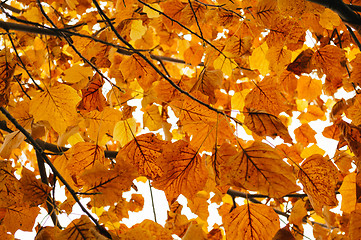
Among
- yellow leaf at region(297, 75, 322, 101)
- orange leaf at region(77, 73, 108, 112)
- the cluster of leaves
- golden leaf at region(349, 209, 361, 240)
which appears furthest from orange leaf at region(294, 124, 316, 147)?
orange leaf at region(77, 73, 108, 112)

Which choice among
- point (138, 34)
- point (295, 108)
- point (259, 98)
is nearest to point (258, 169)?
point (259, 98)

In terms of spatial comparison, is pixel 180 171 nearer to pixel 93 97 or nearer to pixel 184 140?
pixel 184 140

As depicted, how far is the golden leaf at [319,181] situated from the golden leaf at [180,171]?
0.87 ft

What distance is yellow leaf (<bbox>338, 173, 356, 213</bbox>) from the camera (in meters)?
0.81

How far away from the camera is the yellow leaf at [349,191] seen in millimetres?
812

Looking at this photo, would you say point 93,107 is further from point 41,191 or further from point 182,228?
point 182,228

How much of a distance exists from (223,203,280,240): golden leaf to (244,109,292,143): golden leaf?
191 millimetres

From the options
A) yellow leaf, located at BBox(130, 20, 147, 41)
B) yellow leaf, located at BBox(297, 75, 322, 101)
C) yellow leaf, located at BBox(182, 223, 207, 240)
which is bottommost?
yellow leaf, located at BBox(182, 223, 207, 240)

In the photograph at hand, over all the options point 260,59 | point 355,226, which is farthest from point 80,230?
point 260,59

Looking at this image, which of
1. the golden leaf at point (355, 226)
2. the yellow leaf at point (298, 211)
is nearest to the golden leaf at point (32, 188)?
the golden leaf at point (355, 226)

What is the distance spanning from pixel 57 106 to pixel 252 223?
0.61 m

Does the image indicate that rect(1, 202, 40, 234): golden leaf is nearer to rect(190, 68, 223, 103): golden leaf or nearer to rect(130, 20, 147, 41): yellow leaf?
rect(190, 68, 223, 103): golden leaf

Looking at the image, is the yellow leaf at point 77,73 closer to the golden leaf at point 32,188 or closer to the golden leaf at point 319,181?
the golden leaf at point 32,188

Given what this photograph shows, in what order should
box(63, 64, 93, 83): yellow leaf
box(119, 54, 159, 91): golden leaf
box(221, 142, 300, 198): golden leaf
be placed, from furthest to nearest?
box(119, 54, 159, 91): golden leaf < box(63, 64, 93, 83): yellow leaf < box(221, 142, 300, 198): golden leaf
